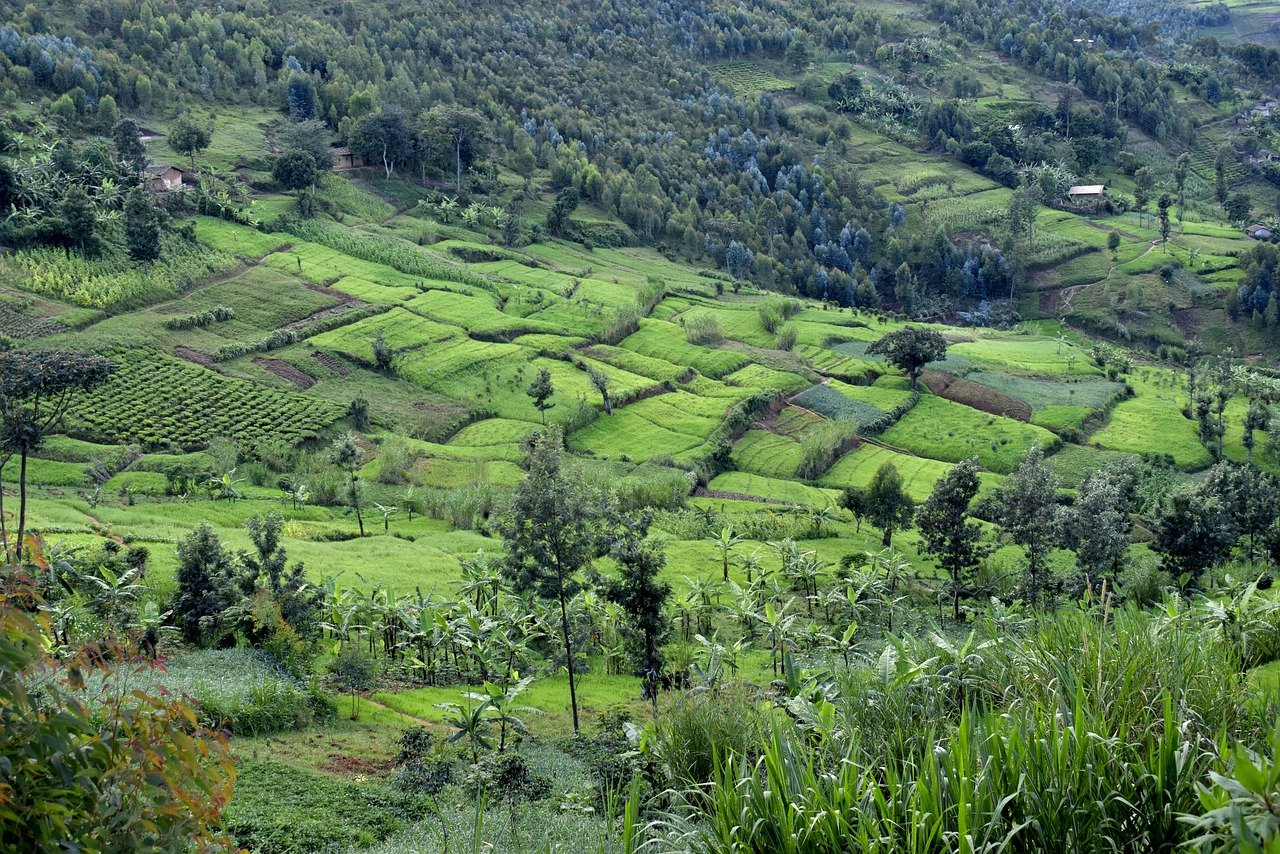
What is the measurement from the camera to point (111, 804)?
8203 mm

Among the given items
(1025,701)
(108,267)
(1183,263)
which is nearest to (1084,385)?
(1183,263)

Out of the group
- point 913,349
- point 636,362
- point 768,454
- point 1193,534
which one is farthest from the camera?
point 636,362

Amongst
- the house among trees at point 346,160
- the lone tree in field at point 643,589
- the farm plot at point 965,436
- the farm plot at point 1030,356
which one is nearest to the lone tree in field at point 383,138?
the house among trees at point 346,160

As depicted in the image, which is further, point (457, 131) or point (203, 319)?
point (457, 131)

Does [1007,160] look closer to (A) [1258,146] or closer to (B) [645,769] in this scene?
(A) [1258,146]

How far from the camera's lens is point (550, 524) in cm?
3167

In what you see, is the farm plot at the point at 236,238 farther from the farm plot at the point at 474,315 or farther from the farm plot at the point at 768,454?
the farm plot at the point at 768,454

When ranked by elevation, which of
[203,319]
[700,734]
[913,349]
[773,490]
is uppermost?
[700,734]

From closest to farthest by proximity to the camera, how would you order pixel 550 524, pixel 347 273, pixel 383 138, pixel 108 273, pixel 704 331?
pixel 550 524, pixel 108 273, pixel 704 331, pixel 347 273, pixel 383 138

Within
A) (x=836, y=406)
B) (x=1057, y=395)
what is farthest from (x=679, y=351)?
(x=1057, y=395)

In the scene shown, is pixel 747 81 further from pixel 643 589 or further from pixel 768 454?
pixel 643 589

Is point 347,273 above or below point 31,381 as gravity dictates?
below

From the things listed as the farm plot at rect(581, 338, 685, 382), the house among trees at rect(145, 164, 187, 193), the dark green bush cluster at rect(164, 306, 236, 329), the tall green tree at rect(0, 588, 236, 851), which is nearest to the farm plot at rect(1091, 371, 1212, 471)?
the farm plot at rect(581, 338, 685, 382)

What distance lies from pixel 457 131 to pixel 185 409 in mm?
73203
